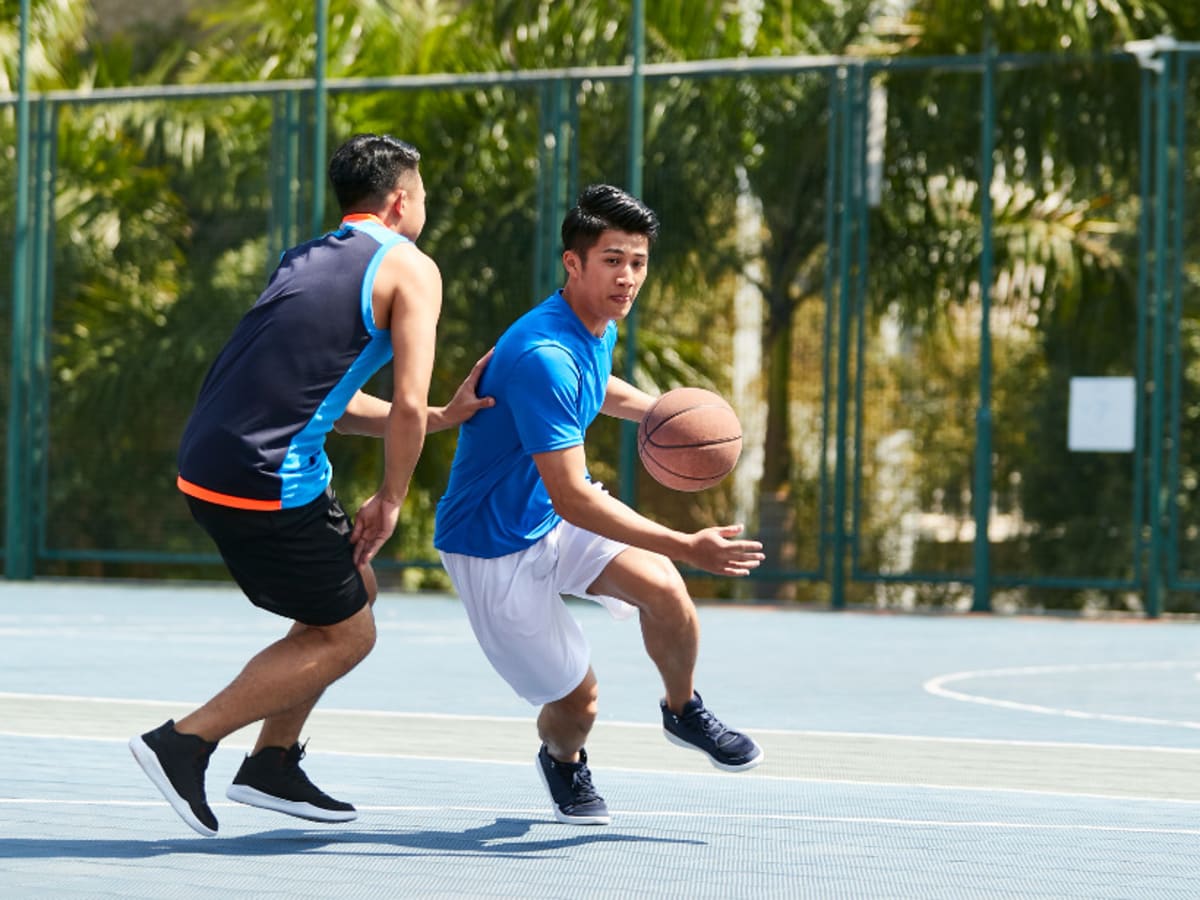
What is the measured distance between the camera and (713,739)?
5824 millimetres

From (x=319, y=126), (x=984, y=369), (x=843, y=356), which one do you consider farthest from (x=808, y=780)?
(x=319, y=126)

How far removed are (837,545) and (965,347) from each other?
5.80 ft

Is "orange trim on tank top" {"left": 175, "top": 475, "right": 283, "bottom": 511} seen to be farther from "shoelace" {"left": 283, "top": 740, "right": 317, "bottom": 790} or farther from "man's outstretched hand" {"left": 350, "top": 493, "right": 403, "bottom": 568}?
"shoelace" {"left": 283, "top": 740, "right": 317, "bottom": 790}

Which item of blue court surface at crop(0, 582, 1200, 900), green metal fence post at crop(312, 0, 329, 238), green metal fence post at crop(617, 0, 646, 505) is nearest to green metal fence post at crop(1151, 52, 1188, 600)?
blue court surface at crop(0, 582, 1200, 900)

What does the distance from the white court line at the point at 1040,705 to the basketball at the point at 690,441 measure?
3.77m

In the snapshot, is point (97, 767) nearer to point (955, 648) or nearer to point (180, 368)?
point (955, 648)

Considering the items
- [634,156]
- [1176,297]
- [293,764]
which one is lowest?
[293,764]

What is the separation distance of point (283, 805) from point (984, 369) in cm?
1150

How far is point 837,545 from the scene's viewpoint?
1677 cm

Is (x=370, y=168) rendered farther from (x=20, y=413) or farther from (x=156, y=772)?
(x=20, y=413)

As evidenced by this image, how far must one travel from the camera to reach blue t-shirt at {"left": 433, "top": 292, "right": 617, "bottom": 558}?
5496 millimetres

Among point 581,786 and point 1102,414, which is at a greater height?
point 1102,414

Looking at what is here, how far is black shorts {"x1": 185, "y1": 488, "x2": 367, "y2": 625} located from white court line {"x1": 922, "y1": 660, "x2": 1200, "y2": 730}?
470 centimetres

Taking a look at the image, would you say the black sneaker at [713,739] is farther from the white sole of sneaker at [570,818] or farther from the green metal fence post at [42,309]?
the green metal fence post at [42,309]
